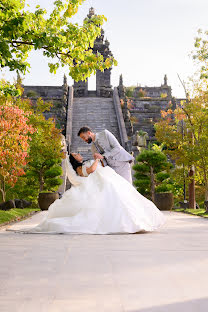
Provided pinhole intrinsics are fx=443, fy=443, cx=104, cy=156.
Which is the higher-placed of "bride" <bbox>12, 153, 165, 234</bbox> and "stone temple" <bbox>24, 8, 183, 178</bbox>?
"stone temple" <bbox>24, 8, 183, 178</bbox>

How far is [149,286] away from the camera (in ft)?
11.1

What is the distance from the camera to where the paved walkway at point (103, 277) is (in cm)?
289

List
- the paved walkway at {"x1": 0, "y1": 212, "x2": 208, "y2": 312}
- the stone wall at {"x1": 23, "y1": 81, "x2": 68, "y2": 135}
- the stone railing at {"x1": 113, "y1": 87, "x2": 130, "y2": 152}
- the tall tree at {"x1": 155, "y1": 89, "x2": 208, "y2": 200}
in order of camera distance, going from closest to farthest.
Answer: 1. the paved walkway at {"x1": 0, "y1": 212, "x2": 208, "y2": 312}
2. the tall tree at {"x1": 155, "y1": 89, "x2": 208, "y2": 200}
3. the stone railing at {"x1": 113, "y1": 87, "x2": 130, "y2": 152}
4. the stone wall at {"x1": 23, "y1": 81, "x2": 68, "y2": 135}

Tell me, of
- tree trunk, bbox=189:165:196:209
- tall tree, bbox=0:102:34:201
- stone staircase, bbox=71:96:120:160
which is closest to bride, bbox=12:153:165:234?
tall tree, bbox=0:102:34:201

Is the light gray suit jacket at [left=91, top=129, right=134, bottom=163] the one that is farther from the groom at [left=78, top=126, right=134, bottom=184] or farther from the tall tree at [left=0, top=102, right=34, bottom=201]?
the tall tree at [left=0, top=102, right=34, bottom=201]

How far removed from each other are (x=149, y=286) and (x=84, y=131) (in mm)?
5474

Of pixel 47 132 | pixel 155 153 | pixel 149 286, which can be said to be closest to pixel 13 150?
pixel 47 132

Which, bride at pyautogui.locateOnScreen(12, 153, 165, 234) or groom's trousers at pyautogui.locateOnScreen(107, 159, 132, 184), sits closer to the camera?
bride at pyautogui.locateOnScreen(12, 153, 165, 234)

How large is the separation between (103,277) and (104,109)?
33.1 metres

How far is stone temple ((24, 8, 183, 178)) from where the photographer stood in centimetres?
3080

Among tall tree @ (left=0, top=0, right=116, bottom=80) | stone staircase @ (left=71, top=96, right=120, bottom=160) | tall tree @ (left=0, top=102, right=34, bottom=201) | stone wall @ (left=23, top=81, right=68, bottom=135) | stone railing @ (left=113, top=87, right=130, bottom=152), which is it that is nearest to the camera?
tall tree @ (left=0, top=0, right=116, bottom=80)

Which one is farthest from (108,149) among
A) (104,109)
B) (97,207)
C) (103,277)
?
(104,109)

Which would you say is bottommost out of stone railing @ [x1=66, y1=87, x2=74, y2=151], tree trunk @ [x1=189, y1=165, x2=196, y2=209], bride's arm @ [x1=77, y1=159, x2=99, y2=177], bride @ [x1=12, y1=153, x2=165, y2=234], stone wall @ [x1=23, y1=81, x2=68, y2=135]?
tree trunk @ [x1=189, y1=165, x2=196, y2=209]

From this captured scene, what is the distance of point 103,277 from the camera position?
372 centimetres
